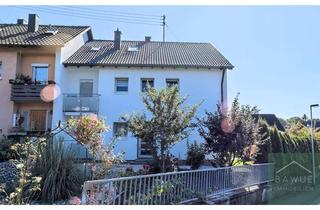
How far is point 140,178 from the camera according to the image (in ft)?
25.9

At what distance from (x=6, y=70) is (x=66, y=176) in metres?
12.8

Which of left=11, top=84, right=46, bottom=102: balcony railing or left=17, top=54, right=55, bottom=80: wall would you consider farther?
left=17, top=54, right=55, bottom=80: wall

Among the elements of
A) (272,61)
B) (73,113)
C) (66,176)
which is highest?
(272,61)

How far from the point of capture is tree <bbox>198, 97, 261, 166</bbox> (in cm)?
1284

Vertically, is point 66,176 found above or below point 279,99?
below

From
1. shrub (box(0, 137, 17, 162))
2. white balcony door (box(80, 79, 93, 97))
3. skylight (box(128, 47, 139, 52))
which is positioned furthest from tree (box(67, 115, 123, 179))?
skylight (box(128, 47, 139, 52))

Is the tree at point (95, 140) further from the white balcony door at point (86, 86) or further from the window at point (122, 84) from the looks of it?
the white balcony door at point (86, 86)

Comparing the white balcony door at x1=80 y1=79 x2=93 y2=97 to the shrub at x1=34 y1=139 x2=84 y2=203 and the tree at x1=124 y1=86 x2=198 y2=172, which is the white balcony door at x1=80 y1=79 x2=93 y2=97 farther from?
the shrub at x1=34 y1=139 x2=84 y2=203
